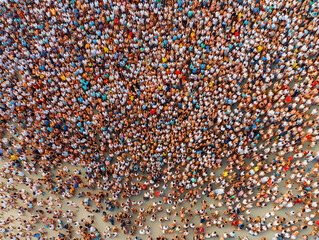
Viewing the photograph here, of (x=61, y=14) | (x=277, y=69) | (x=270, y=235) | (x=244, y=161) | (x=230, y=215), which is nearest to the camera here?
(x=270, y=235)

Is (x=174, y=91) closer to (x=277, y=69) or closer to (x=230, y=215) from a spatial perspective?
(x=277, y=69)

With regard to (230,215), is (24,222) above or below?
above

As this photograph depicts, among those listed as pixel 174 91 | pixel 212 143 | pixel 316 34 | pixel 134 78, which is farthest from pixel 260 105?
pixel 134 78

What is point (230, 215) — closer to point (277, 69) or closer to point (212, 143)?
point (212, 143)

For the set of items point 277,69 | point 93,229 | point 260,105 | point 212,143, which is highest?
point 277,69

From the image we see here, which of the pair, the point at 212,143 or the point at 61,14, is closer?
the point at 212,143

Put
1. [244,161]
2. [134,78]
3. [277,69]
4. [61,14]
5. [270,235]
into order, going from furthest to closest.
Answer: [61,14]
[134,78]
[277,69]
[244,161]
[270,235]
